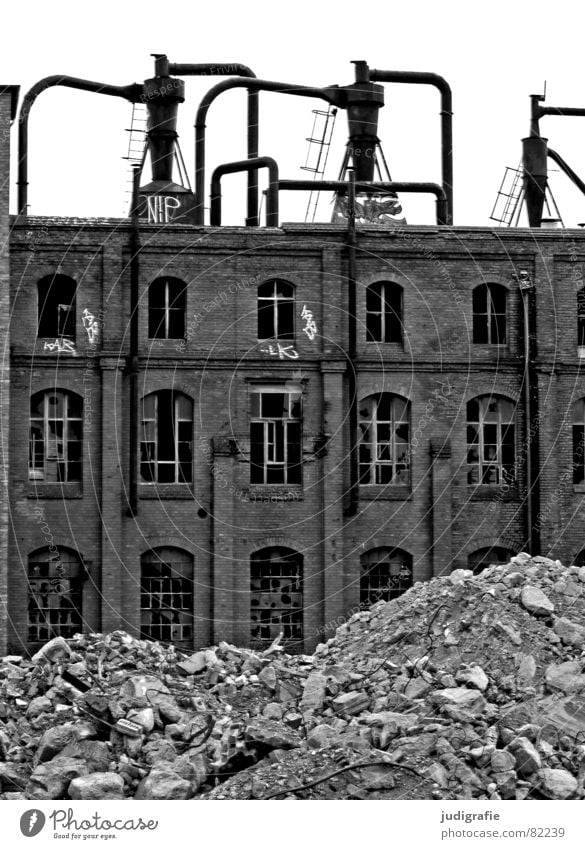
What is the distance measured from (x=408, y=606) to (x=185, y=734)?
6.18m

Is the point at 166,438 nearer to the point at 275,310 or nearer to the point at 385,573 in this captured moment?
the point at 275,310

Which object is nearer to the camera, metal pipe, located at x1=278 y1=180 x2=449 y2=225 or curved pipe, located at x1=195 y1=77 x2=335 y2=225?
curved pipe, located at x1=195 y1=77 x2=335 y2=225

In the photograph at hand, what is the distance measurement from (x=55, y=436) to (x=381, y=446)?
6693 mm

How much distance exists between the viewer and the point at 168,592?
36438mm

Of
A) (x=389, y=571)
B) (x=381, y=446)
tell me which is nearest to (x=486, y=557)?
(x=389, y=571)

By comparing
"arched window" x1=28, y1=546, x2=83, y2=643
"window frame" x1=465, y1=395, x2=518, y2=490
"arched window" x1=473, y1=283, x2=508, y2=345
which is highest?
"arched window" x1=473, y1=283, x2=508, y2=345

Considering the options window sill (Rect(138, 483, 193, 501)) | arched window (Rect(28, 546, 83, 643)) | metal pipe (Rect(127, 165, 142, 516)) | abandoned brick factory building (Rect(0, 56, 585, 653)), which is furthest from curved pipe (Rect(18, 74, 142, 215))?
arched window (Rect(28, 546, 83, 643))

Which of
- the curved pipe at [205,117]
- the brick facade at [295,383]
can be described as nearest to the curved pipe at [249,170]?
the curved pipe at [205,117]

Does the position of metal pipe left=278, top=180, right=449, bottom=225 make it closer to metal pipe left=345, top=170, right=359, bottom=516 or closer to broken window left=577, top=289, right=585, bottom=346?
metal pipe left=345, top=170, right=359, bottom=516

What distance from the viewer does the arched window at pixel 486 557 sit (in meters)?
37.4

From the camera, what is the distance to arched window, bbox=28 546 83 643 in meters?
35.9

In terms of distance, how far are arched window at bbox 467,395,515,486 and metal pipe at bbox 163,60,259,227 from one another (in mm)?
6610

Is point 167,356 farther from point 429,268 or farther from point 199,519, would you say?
point 429,268

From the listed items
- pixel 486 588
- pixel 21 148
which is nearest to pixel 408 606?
pixel 486 588
